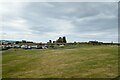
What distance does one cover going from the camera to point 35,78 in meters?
16.9

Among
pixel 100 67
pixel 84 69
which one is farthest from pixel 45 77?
pixel 100 67

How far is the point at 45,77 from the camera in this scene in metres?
16.9

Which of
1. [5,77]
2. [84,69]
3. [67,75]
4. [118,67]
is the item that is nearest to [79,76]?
[67,75]

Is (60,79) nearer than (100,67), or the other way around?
(60,79)

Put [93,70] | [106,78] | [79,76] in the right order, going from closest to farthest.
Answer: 1. [106,78]
2. [79,76]
3. [93,70]

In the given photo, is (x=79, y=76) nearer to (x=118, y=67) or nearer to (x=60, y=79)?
(x=60, y=79)

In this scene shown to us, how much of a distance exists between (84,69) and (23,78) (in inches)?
215

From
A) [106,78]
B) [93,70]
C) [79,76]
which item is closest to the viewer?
[106,78]

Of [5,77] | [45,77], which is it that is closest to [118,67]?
[45,77]

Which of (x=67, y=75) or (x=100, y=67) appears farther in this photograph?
(x=100, y=67)

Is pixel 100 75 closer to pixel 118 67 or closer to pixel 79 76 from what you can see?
pixel 79 76

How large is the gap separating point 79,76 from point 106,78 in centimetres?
213

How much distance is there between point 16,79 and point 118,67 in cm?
889

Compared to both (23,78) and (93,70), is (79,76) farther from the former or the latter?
(23,78)
